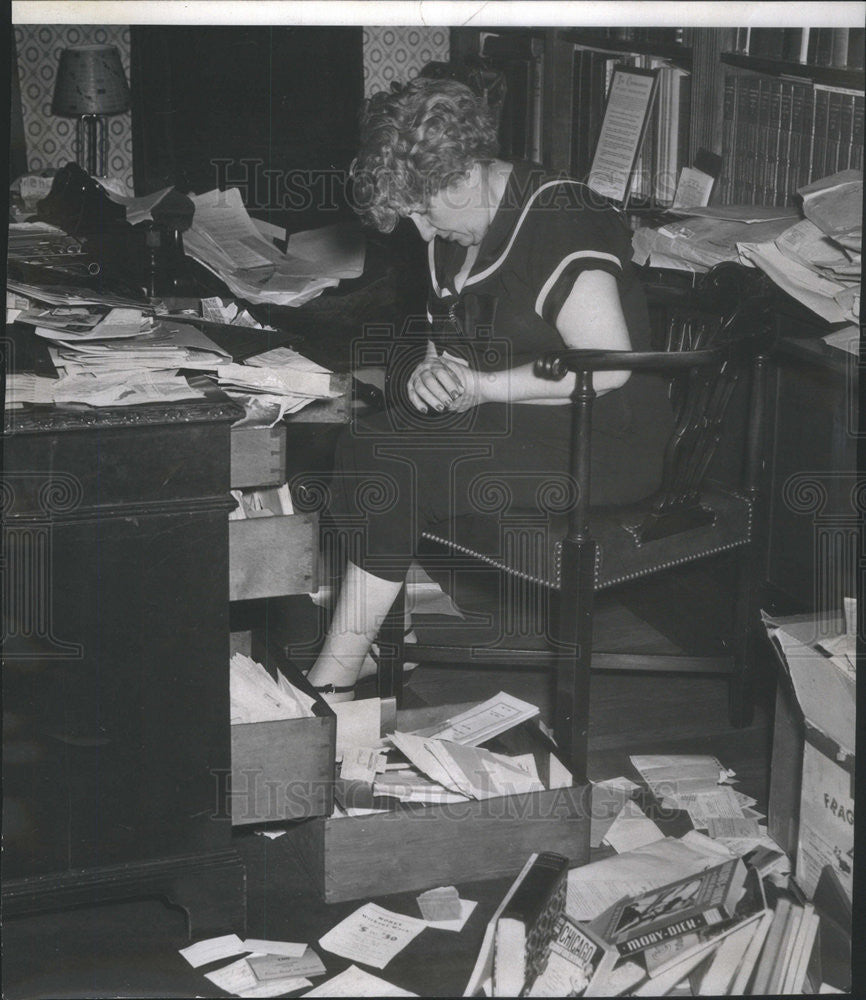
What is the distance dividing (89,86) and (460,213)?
238cm

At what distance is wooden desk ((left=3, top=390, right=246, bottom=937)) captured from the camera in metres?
1.45

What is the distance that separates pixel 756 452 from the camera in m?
2.16

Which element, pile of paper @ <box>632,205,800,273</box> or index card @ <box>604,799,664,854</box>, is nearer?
index card @ <box>604,799,664,854</box>

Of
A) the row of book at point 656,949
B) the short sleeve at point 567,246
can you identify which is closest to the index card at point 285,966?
the row of book at point 656,949

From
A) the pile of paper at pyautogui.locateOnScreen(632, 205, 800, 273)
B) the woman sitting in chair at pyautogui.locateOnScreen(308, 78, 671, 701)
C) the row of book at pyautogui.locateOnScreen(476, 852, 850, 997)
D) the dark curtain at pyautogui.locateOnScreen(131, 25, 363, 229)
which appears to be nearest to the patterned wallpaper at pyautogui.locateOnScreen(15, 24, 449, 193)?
the dark curtain at pyautogui.locateOnScreen(131, 25, 363, 229)

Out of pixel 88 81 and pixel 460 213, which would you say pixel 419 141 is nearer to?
pixel 460 213

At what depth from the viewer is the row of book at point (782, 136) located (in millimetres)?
2141

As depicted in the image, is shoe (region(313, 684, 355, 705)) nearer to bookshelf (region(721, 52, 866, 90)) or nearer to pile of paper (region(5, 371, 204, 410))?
pile of paper (region(5, 371, 204, 410))

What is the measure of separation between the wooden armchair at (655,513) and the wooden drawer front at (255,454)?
1.39 ft

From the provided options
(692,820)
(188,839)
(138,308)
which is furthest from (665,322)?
(188,839)

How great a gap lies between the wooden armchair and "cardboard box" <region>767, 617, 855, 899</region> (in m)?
0.30

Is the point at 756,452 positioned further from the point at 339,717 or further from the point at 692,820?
the point at 339,717

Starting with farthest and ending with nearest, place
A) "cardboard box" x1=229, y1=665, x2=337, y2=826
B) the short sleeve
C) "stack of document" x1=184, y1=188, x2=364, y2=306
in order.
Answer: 1. "stack of document" x1=184, y1=188, x2=364, y2=306
2. the short sleeve
3. "cardboard box" x1=229, y1=665, x2=337, y2=826

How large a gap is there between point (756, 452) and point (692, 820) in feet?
2.22
